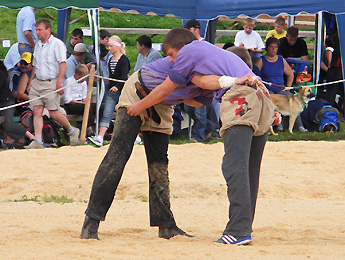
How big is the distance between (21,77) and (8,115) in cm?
96

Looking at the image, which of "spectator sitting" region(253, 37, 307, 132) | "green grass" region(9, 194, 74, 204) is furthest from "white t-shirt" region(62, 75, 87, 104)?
"green grass" region(9, 194, 74, 204)

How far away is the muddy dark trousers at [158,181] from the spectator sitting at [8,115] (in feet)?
18.5

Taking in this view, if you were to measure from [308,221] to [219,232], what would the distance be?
1.10 m

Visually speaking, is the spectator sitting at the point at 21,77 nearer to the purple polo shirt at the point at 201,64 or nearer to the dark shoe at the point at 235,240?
the purple polo shirt at the point at 201,64

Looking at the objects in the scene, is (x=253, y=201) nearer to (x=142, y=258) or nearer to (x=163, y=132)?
(x=163, y=132)

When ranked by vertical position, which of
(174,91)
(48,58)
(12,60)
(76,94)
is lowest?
(76,94)

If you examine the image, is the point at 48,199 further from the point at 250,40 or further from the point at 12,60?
the point at 250,40

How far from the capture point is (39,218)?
6.13 meters

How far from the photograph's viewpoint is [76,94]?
11516 millimetres

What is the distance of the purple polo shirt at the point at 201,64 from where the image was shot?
4637mm

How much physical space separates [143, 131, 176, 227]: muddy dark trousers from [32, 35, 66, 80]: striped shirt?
5.65 meters

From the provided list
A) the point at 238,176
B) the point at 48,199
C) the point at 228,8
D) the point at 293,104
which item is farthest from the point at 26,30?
the point at 238,176

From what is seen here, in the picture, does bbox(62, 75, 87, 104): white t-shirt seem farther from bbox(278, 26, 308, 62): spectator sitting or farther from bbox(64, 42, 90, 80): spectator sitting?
bbox(278, 26, 308, 62): spectator sitting

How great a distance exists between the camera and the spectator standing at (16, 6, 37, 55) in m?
11.8
